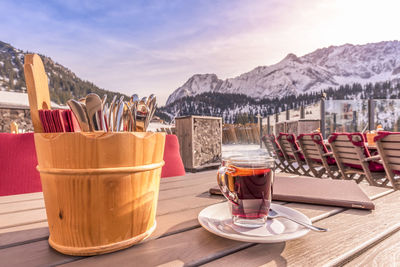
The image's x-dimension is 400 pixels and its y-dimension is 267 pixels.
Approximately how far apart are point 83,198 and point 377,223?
60cm

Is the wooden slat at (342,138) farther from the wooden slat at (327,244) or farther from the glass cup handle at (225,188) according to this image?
the glass cup handle at (225,188)

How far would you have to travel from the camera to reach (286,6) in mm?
15531

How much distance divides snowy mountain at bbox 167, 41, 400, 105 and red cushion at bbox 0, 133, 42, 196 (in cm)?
3957

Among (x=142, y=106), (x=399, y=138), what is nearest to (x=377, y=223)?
(x=142, y=106)

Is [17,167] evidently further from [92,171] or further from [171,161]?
[92,171]

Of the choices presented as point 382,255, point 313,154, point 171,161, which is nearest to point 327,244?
point 382,255

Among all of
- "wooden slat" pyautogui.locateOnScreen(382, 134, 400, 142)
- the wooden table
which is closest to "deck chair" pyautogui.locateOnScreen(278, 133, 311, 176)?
"wooden slat" pyautogui.locateOnScreen(382, 134, 400, 142)

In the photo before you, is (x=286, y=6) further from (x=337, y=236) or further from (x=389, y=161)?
(x=337, y=236)

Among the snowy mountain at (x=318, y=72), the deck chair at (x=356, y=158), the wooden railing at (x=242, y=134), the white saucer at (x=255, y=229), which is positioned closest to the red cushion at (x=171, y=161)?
the white saucer at (x=255, y=229)

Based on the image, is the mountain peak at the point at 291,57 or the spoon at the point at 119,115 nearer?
the spoon at the point at 119,115

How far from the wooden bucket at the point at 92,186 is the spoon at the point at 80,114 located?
0.02 meters

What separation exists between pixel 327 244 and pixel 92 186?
415 mm

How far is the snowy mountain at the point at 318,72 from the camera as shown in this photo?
45.4 metres

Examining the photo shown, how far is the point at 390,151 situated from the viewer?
8.16 ft
